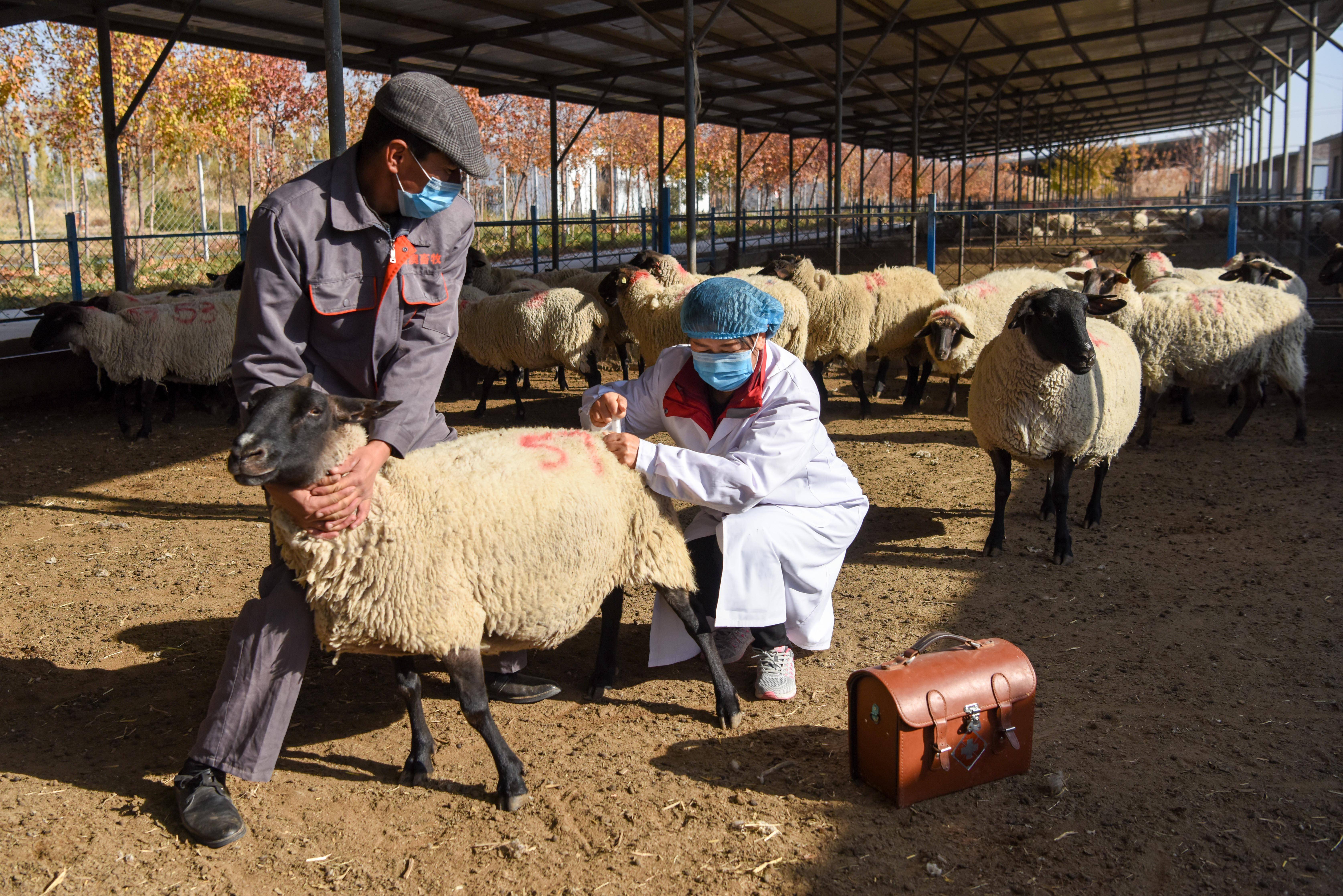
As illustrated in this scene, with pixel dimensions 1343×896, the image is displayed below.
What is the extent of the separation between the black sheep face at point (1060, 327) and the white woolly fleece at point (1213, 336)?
9.16 feet

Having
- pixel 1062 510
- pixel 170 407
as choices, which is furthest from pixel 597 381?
pixel 1062 510

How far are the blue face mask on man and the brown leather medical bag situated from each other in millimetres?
1792

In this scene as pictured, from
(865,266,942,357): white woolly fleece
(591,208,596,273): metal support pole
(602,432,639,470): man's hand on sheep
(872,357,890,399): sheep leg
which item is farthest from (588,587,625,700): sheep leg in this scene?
(591,208,596,273): metal support pole

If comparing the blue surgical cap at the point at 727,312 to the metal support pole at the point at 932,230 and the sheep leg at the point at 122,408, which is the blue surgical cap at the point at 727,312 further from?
the metal support pole at the point at 932,230

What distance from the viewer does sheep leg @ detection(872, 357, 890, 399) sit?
32.8 ft

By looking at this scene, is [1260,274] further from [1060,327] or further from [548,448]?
[548,448]

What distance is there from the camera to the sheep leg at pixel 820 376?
9.54 m

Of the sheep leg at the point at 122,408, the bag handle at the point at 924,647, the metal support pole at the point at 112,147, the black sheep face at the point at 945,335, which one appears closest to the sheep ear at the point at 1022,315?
the bag handle at the point at 924,647

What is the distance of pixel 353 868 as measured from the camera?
95.7 inches

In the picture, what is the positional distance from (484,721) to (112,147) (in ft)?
30.1

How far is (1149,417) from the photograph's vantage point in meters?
7.52

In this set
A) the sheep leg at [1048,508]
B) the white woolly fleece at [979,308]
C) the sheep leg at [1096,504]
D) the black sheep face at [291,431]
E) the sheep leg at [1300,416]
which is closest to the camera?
the black sheep face at [291,431]

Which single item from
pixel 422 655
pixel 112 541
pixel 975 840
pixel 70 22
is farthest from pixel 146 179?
pixel 975 840

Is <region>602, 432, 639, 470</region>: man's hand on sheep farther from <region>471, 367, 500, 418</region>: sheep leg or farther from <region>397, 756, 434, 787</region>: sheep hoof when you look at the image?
<region>471, 367, 500, 418</region>: sheep leg
